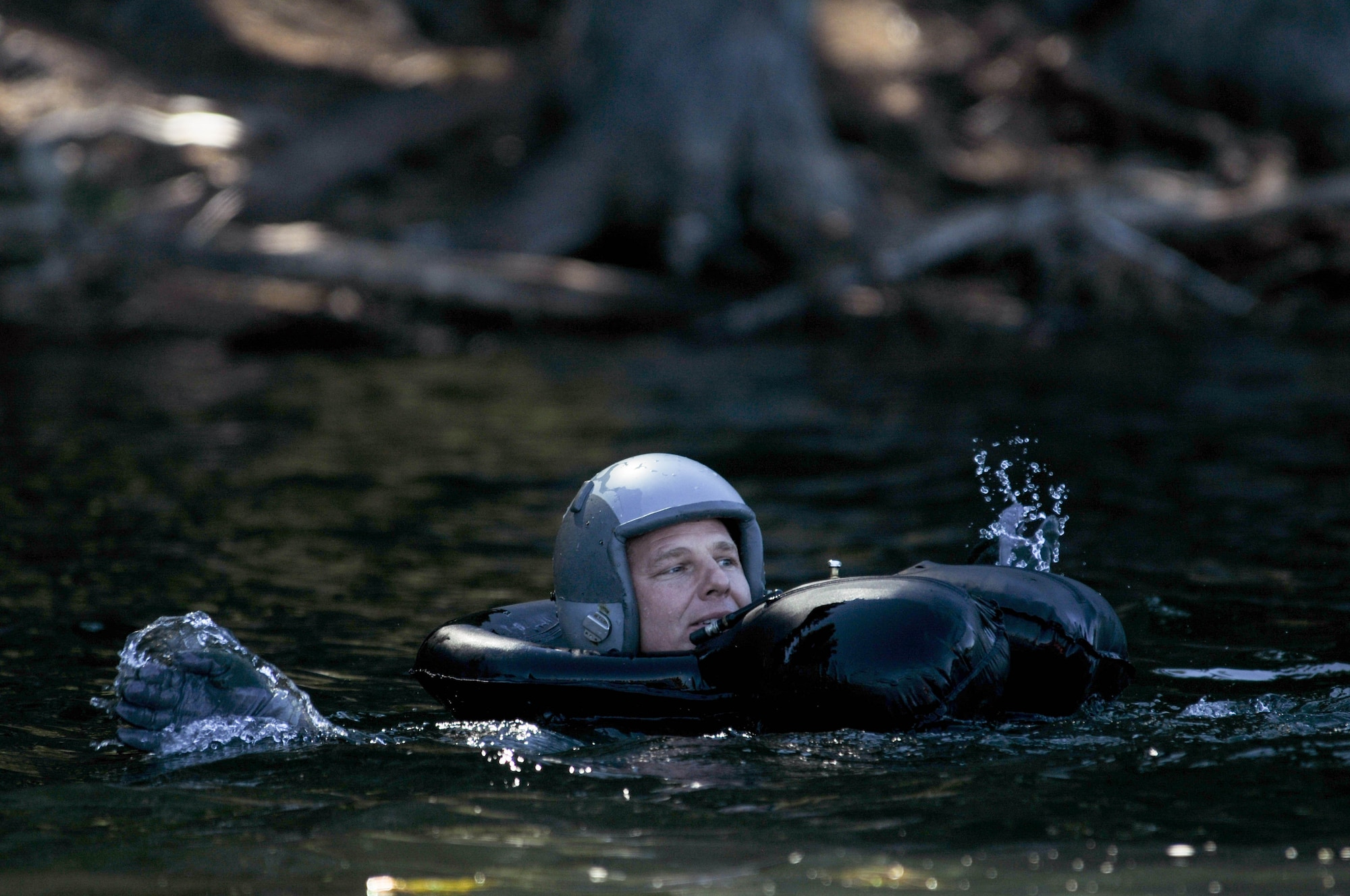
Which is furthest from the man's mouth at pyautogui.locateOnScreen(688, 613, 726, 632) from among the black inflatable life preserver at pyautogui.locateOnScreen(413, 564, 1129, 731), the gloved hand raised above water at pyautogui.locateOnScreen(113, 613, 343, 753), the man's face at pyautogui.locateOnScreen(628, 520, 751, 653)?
the gloved hand raised above water at pyautogui.locateOnScreen(113, 613, 343, 753)

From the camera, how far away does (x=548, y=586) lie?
8555 millimetres

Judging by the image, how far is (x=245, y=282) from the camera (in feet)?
62.1

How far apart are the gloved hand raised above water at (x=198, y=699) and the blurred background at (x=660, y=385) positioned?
182 mm

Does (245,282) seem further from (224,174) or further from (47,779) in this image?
(47,779)

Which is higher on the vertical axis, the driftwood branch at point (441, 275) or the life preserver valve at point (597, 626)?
the driftwood branch at point (441, 275)

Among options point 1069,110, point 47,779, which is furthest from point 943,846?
point 1069,110

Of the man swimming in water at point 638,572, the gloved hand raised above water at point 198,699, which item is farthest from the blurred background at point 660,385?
the man swimming in water at point 638,572

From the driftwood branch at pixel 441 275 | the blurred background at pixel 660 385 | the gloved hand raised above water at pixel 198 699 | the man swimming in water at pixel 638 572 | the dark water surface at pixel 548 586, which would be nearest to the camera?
the dark water surface at pixel 548 586

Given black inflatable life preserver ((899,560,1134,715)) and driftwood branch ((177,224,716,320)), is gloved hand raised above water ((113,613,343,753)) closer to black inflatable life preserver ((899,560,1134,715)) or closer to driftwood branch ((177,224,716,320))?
black inflatable life preserver ((899,560,1134,715))

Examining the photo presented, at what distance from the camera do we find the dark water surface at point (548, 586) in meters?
4.11

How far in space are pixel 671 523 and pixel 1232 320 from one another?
14.1 metres

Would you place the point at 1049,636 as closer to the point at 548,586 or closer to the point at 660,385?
the point at 548,586

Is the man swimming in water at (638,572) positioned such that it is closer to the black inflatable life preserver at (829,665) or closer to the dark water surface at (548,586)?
the black inflatable life preserver at (829,665)

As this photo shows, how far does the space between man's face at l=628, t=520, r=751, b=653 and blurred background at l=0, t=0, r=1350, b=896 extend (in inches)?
22.4
